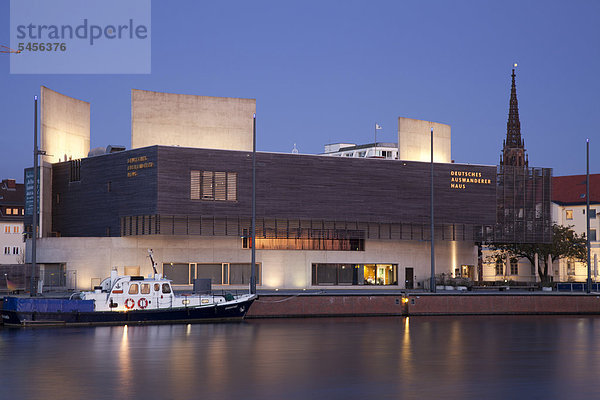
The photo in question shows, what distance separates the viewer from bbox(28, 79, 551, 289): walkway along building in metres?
80.4

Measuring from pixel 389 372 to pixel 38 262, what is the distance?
56.5 meters

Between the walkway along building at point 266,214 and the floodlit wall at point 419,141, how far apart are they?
0.54 m

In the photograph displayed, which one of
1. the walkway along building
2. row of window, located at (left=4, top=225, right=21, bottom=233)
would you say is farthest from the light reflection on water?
row of window, located at (left=4, top=225, right=21, bottom=233)

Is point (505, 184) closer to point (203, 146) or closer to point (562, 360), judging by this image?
point (203, 146)

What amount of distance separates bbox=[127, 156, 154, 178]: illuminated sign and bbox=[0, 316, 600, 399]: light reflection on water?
23.6 metres

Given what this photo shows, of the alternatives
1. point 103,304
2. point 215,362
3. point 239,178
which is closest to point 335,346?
point 215,362

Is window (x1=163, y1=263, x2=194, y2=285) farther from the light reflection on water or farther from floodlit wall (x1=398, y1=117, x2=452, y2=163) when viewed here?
floodlit wall (x1=398, y1=117, x2=452, y2=163)

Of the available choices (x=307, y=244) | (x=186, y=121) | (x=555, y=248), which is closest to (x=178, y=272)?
(x=307, y=244)

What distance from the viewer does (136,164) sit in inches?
3174

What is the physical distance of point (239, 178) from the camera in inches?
3194

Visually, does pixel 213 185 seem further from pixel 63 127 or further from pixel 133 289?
pixel 133 289

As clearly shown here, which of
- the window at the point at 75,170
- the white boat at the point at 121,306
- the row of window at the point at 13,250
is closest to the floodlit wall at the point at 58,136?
the window at the point at 75,170

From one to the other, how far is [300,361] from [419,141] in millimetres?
56454

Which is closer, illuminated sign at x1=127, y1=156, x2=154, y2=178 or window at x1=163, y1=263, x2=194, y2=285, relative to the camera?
illuminated sign at x1=127, y1=156, x2=154, y2=178
